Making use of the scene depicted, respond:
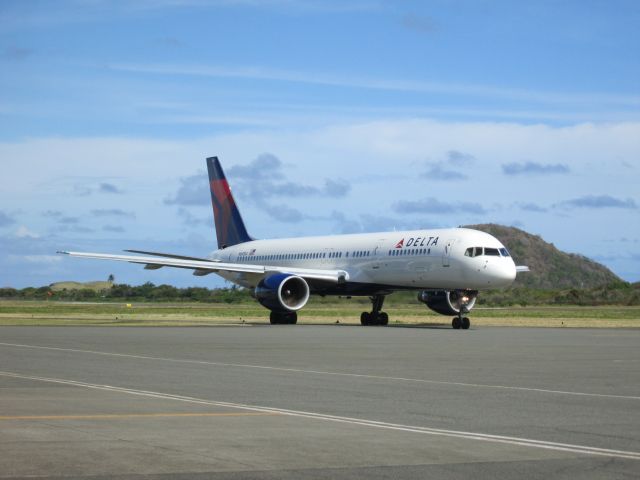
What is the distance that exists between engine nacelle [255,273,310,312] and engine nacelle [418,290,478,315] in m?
5.09

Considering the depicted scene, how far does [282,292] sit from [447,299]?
7.27 metres

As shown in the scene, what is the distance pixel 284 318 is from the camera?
46062mm

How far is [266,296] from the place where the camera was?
4562cm

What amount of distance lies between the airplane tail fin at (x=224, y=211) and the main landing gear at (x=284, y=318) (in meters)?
13.2

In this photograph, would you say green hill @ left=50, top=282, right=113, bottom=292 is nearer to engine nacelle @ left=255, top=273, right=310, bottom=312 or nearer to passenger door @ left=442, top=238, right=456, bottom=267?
engine nacelle @ left=255, top=273, right=310, bottom=312

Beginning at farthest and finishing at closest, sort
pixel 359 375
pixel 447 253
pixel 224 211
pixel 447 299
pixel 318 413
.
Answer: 1. pixel 224 211
2. pixel 447 299
3. pixel 447 253
4. pixel 359 375
5. pixel 318 413

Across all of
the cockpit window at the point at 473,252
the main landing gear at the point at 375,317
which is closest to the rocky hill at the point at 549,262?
the main landing gear at the point at 375,317

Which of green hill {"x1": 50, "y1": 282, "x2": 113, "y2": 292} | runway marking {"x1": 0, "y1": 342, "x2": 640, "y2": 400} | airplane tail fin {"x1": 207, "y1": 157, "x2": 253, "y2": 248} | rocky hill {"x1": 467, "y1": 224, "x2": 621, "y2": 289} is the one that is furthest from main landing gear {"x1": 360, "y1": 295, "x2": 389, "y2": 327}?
green hill {"x1": 50, "y1": 282, "x2": 113, "y2": 292}

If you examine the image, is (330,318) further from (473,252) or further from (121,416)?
(121,416)

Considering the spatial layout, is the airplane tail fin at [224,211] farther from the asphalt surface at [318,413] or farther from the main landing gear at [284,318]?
the asphalt surface at [318,413]

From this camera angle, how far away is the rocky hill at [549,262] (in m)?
152

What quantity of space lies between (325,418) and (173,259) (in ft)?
126

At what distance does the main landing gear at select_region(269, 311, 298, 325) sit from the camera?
1809 inches

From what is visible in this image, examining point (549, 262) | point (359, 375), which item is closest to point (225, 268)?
point (359, 375)
